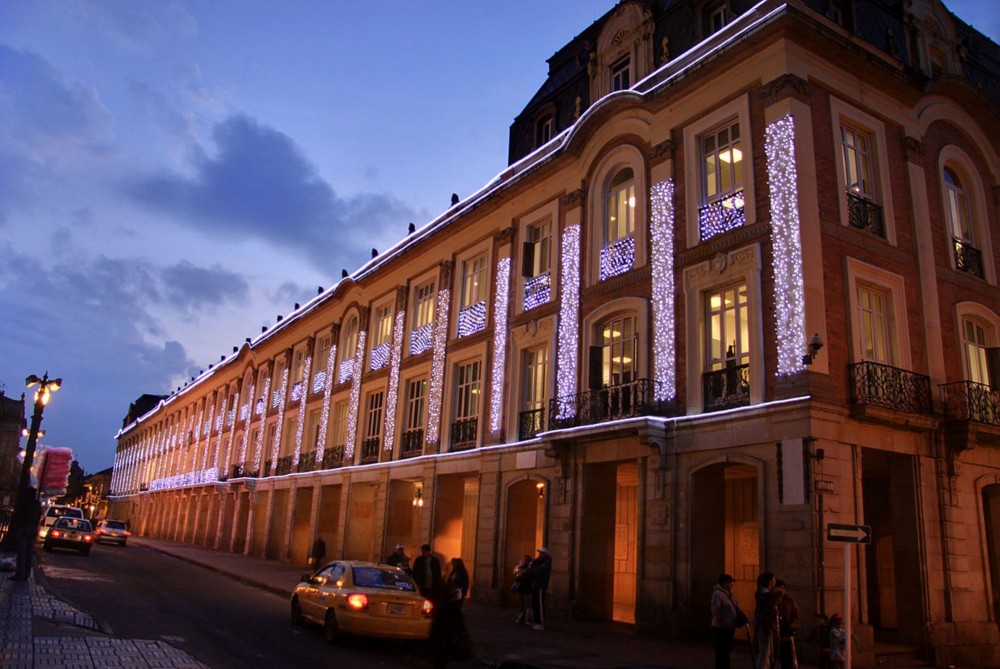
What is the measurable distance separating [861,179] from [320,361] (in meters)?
27.0

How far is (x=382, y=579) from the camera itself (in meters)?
14.2

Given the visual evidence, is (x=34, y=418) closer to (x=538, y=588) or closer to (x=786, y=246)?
(x=538, y=588)

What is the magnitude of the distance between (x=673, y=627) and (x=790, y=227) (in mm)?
8469

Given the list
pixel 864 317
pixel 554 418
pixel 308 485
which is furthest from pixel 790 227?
pixel 308 485

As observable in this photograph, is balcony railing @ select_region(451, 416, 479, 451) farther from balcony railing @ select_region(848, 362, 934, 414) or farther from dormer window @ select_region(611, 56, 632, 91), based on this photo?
balcony railing @ select_region(848, 362, 934, 414)

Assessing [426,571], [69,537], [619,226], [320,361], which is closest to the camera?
[426,571]

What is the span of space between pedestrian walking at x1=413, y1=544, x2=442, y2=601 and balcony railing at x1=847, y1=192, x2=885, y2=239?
11.2 metres

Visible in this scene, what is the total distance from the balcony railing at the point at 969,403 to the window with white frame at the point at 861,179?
12.1 feet

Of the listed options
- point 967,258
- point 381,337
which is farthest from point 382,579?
point 381,337

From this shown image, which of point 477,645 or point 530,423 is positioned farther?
point 530,423

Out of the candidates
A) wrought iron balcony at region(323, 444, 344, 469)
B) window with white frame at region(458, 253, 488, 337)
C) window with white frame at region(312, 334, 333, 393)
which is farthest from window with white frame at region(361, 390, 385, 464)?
window with white frame at region(458, 253, 488, 337)

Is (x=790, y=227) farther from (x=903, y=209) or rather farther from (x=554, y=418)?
(x=554, y=418)

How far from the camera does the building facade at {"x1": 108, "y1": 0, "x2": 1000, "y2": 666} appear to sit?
1579cm

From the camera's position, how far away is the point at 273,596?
71.3 feet
